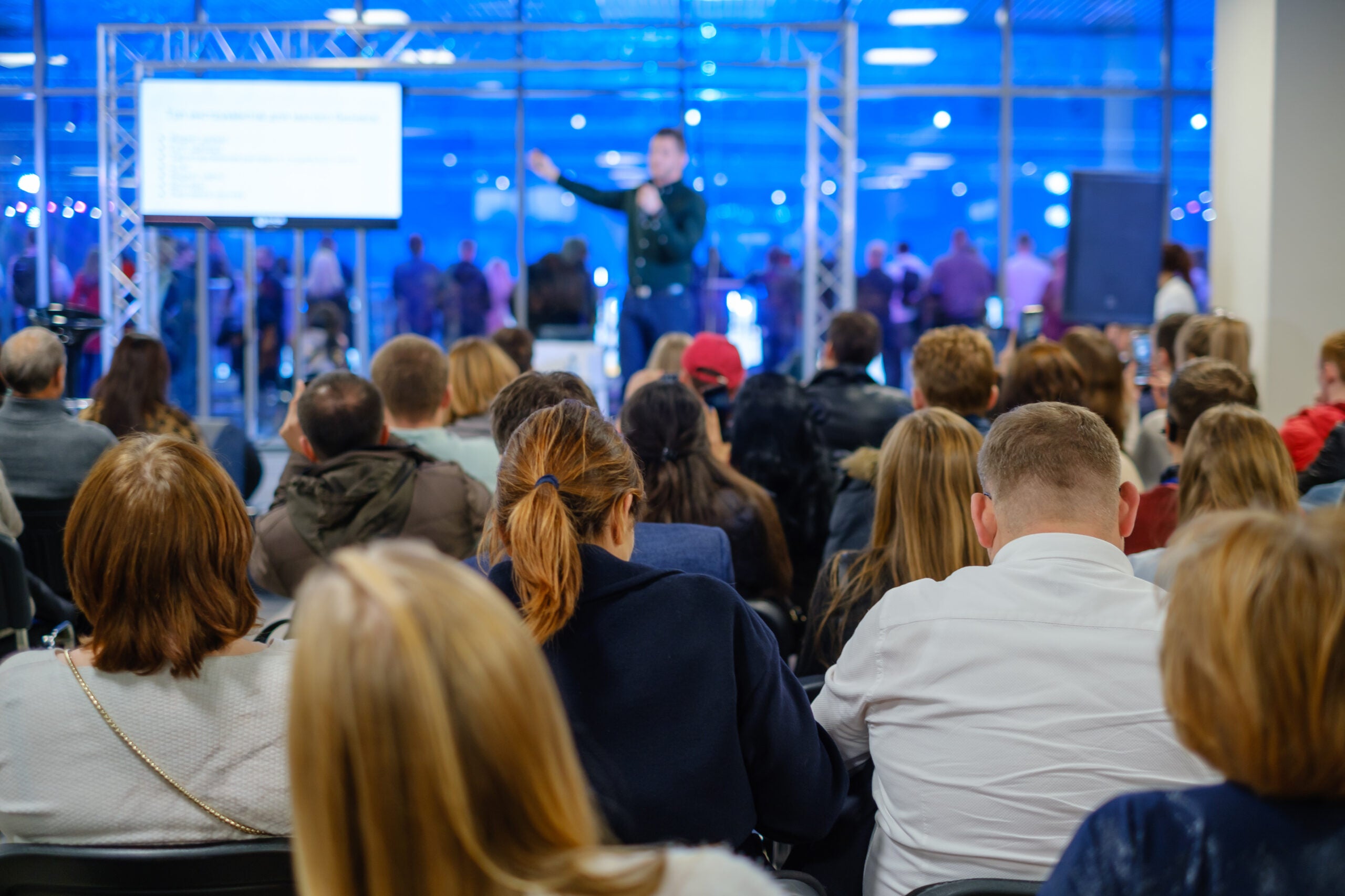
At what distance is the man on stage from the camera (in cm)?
730

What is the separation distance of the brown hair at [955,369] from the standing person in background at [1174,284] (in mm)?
3975

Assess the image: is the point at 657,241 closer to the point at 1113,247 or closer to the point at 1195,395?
the point at 1113,247

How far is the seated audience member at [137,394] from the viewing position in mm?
4363

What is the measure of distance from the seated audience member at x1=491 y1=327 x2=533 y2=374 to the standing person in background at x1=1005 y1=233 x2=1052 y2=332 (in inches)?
261

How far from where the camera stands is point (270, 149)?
7.66 meters

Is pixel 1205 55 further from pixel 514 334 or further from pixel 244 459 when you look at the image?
pixel 244 459

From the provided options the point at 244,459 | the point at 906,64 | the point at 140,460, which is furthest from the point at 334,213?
the point at 140,460

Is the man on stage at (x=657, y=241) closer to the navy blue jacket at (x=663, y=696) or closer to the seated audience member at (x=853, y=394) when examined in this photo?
the seated audience member at (x=853, y=394)

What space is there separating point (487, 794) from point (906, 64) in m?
A: 11.0

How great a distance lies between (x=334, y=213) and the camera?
769 cm

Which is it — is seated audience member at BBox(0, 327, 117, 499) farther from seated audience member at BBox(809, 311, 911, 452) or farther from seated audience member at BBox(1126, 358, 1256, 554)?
→ seated audience member at BBox(1126, 358, 1256, 554)

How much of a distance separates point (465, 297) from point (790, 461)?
774 cm

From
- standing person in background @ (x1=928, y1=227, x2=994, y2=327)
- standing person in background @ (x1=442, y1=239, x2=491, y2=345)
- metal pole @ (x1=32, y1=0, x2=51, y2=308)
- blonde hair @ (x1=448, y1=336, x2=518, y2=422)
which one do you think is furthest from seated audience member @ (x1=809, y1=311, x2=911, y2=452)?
metal pole @ (x1=32, y1=0, x2=51, y2=308)

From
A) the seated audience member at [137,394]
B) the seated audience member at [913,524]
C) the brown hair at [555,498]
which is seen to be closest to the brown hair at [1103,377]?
the seated audience member at [913,524]
